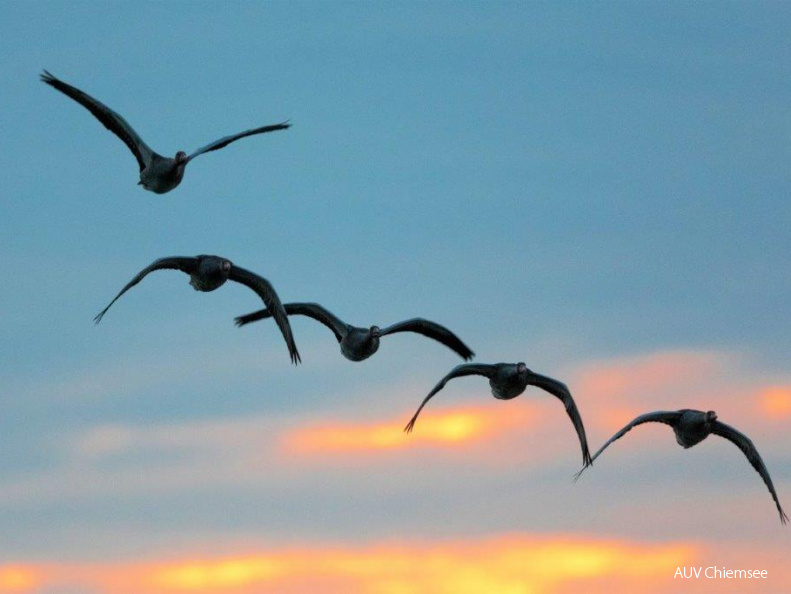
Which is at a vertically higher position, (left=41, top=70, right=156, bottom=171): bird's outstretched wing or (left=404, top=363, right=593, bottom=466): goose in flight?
(left=41, top=70, right=156, bottom=171): bird's outstretched wing

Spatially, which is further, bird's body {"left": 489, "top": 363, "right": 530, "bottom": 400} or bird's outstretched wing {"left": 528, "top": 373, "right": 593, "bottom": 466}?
bird's outstretched wing {"left": 528, "top": 373, "right": 593, "bottom": 466}

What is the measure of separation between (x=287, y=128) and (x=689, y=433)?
53.5 ft

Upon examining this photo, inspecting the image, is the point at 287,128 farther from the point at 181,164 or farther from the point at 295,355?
the point at 295,355

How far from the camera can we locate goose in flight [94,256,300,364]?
52.2 meters

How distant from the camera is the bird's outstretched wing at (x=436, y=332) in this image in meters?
58.2

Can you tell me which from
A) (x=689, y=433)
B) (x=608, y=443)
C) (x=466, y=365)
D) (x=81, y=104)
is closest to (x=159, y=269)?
(x=81, y=104)

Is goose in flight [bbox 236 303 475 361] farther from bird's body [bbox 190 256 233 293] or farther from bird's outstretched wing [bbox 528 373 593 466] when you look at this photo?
bird's outstretched wing [bbox 528 373 593 466]

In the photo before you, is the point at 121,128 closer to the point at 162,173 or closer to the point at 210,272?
the point at 162,173

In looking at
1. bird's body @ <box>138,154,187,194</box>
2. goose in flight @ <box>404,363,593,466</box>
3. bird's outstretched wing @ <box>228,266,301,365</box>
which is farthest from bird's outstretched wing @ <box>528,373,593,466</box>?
bird's body @ <box>138,154,187,194</box>

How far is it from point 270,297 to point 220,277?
2.17 meters

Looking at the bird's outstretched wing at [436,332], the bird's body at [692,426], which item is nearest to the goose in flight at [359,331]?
the bird's outstretched wing at [436,332]

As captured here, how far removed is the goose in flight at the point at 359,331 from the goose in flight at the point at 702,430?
23.8 feet

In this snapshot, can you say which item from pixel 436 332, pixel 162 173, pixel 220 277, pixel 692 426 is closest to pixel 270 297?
pixel 220 277

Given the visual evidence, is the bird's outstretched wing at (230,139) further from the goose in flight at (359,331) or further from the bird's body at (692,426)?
the bird's body at (692,426)
